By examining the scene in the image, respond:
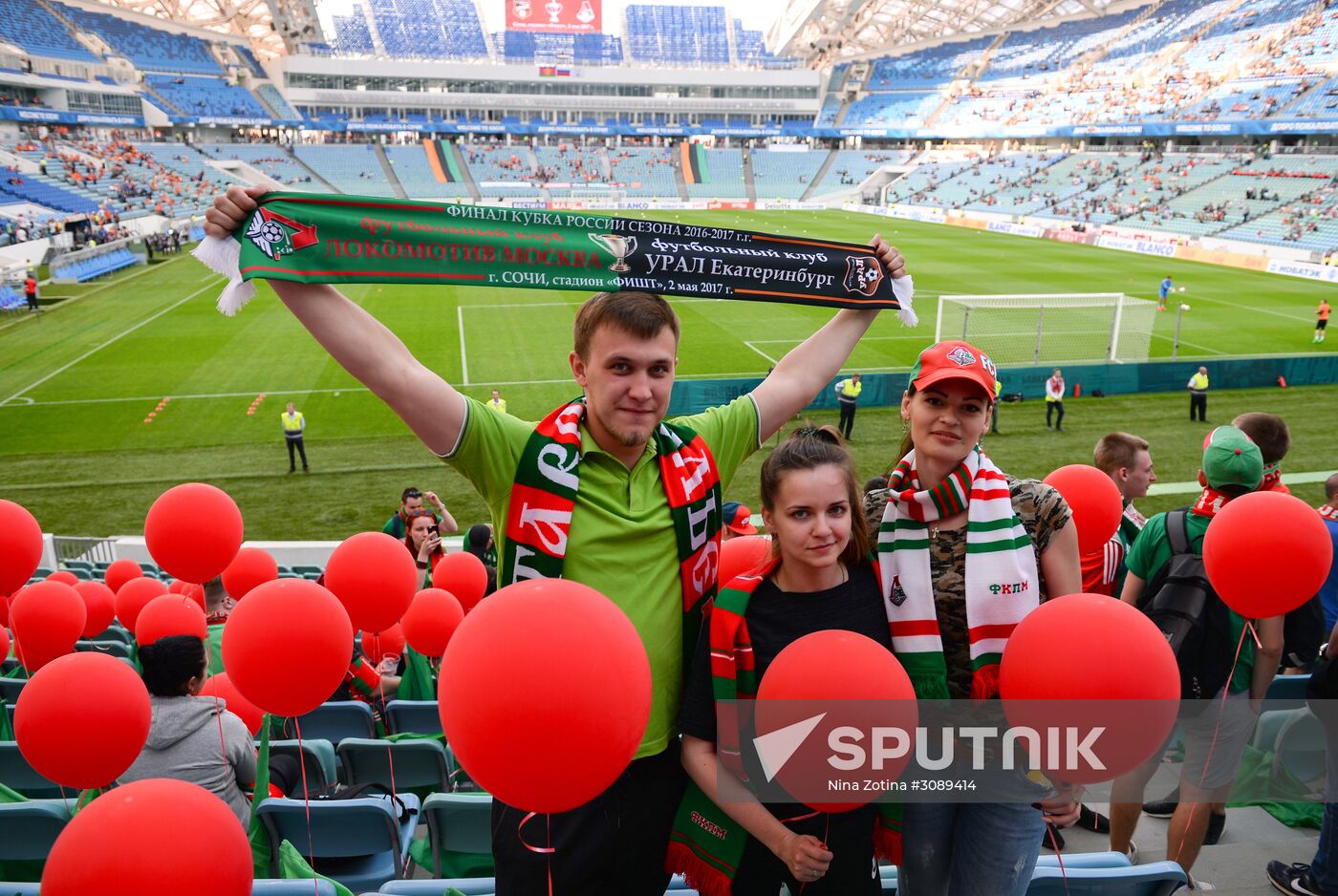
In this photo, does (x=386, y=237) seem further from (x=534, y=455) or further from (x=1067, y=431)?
(x=1067, y=431)

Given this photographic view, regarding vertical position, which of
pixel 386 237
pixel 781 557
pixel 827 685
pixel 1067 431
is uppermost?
pixel 386 237

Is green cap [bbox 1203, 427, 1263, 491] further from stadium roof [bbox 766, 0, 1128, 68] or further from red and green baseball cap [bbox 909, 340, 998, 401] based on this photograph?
stadium roof [bbox 766, 0, 1128, 68]

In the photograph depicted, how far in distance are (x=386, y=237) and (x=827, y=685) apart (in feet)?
6.06

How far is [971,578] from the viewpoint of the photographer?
2.42 metres

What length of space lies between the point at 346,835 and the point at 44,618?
9.29 feet

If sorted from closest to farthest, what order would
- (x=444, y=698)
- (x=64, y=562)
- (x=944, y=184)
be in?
(x=444, y=698), (x=64, y=562), (x=944, y=184)

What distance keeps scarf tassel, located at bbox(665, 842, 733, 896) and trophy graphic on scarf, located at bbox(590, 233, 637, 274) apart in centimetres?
177

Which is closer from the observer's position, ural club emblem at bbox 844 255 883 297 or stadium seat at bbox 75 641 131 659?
ural club emblem at bbox 844 255 883 297

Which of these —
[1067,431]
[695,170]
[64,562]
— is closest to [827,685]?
[64,562]

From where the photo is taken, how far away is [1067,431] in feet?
51.6

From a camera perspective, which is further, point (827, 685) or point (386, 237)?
point (386, 237)

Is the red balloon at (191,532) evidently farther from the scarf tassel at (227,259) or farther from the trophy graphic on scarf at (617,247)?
the trophy graphic on scarf at (617,247)

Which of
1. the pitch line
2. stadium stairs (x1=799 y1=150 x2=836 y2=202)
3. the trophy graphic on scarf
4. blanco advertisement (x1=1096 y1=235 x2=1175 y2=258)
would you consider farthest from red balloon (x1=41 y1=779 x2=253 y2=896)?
stadium stairs (x1=799 y1=150 x2=836 y2=202)

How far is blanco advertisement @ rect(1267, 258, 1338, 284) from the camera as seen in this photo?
3169 centimetres
